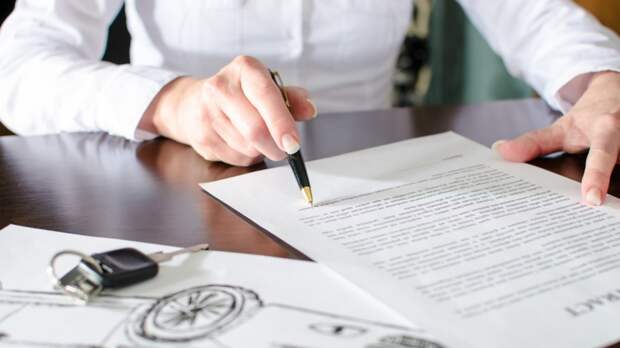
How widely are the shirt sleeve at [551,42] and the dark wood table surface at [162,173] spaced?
43 mm

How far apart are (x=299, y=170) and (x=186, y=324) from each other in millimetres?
225

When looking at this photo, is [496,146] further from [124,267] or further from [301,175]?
[124,267]

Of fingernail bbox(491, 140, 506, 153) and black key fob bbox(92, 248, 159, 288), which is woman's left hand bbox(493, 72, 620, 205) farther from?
black key fob bbox(92, 248, 159, 288)

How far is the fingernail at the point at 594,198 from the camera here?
571 mm

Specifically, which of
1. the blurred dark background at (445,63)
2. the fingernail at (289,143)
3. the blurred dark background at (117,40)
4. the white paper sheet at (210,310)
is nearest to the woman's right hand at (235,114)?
the fingernail at (289,143)

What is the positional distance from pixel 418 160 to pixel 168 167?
25 cm

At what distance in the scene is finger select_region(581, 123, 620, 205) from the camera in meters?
0.58

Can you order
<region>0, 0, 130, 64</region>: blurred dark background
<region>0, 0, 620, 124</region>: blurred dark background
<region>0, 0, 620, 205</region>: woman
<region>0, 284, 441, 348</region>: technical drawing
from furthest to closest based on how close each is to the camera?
<region>0, 0, 620, 124</region>: blurred dark background, <region>0, 0, 130, 64</region>: blurred dark background, <region>0, 0, 620, 205</region>: woman, <region>0, 284, 441, 348</region>: technical drawing

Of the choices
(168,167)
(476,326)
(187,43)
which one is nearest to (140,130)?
(168,167)

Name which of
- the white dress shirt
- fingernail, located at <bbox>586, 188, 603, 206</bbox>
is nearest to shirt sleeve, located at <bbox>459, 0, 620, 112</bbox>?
the white dress shirt

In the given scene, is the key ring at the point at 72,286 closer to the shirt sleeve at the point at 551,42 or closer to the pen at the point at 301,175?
the pen at the point at 301,175

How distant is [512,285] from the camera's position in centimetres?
43

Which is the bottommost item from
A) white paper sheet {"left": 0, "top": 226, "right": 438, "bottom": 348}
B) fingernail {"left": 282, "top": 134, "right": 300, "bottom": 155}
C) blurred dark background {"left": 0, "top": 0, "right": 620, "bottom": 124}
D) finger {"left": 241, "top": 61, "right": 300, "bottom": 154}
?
blurred dark background {"left": 0, "top": 0, "right": 620, "bottom": 124}

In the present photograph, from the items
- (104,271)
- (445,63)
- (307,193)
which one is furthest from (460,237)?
(445,63)
